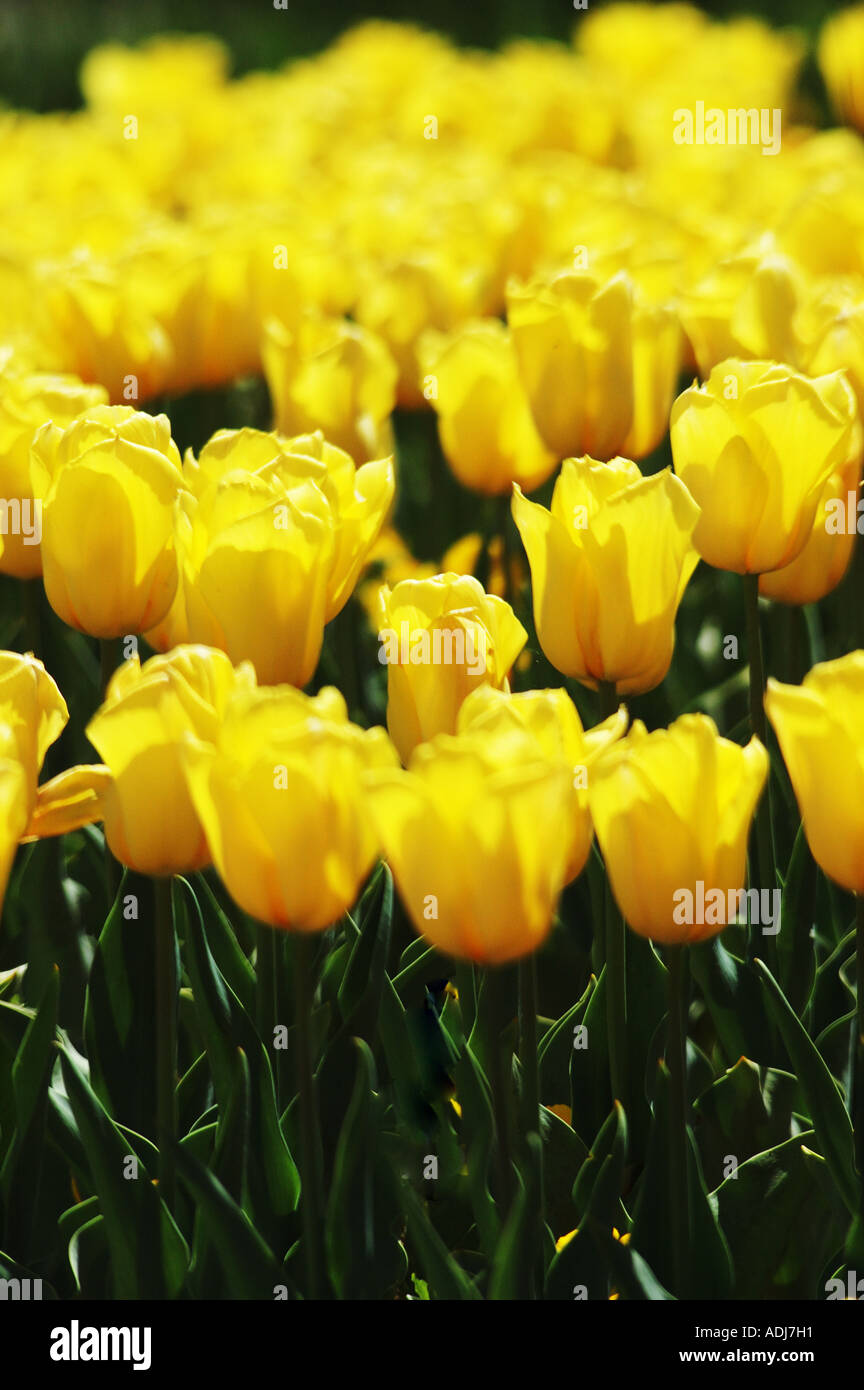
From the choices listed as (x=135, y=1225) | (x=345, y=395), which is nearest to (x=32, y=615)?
(x=345, y=395)

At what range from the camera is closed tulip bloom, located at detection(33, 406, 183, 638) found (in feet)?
5.68

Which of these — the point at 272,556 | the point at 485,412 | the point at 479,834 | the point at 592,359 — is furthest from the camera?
the point at 485,412

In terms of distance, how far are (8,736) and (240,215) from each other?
224 cm

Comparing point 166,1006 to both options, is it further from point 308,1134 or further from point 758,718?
point 758,718

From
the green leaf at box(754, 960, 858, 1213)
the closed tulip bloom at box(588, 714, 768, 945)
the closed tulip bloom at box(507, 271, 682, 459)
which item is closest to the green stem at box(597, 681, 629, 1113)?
the green leaf at box(754, 960, 858, 1213)

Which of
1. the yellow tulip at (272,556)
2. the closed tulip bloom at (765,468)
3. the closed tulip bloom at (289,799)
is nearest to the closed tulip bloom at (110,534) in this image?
the yellow tulip at (272,556)

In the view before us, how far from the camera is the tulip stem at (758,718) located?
185cm

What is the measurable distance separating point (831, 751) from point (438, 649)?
373mm

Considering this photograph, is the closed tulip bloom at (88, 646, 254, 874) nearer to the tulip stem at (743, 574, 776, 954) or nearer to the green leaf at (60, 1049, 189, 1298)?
the green leaf at (60, 1049, 189, 1298)

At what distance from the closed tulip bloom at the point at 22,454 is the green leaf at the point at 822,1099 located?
102 centimetres

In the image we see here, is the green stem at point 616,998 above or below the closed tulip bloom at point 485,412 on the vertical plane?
below

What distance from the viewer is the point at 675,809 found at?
136 cm

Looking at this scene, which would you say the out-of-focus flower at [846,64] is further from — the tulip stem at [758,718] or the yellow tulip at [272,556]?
the yellow tulip at [272,556]
